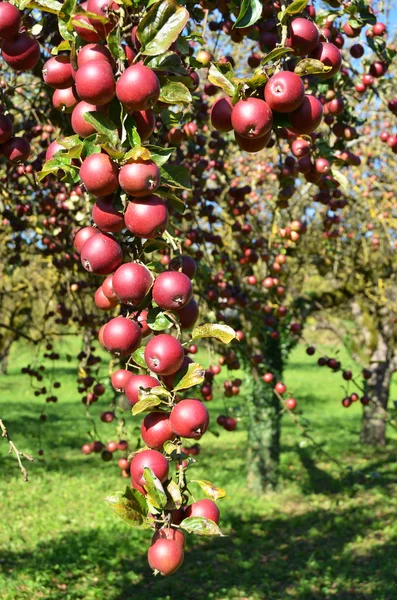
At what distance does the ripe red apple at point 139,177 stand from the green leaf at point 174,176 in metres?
0.14

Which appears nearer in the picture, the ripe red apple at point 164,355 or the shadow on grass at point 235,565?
the ripe red apple at point 164,355

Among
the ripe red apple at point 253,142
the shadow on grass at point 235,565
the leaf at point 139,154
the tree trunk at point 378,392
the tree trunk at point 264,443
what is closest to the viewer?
the leaf at point 139,154

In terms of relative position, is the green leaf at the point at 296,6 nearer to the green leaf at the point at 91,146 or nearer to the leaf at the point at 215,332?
the green leaf at the point at 91,146

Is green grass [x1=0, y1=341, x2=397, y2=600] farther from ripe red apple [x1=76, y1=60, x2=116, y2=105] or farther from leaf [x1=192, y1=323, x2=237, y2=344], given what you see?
ripe red apple [x1=76, y1=60, x2=116, y2=105]

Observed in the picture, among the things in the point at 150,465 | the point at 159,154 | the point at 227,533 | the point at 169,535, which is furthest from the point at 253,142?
the point at 227,533

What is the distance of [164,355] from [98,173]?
1.13 ft

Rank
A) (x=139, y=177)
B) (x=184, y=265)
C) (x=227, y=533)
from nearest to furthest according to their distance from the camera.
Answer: (x=139, y=177), (x=184, y=265), (x=227, y=533)

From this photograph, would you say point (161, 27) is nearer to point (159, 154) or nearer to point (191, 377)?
point (159, 154)

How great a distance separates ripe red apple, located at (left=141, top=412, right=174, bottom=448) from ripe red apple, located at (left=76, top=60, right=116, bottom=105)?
0.59 metres

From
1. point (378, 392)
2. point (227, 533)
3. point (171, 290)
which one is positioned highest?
point (171, 290)

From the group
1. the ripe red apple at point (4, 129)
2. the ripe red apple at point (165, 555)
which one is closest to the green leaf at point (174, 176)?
the ripe red apple at point (4, 129)

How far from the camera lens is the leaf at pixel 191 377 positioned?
3.75 feet

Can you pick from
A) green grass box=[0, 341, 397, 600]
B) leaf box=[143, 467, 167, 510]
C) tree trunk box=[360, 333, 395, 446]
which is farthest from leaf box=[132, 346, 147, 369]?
tree trunk box=[360, 333, 395, 446]

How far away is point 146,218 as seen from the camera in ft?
3.60
